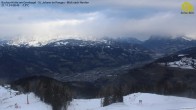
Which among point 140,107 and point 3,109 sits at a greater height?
point 140,107

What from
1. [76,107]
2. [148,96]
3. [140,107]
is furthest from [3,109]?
[140,107]

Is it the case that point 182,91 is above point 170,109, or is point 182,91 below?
below

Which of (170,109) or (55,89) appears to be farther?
(55,89)

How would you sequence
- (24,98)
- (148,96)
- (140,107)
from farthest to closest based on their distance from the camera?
1. (24,98)
2. (148,96)
3. (140,107)

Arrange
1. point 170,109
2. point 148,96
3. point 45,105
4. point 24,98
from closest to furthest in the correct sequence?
1. point 170,109
2. point 148,96
3. point 45,105
4. point 24,98

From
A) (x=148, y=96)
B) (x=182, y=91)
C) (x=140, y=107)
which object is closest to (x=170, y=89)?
(x=182, y=91)

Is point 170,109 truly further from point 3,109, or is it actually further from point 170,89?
point 170,89

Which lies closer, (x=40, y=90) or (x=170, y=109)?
(x=170, y=109)

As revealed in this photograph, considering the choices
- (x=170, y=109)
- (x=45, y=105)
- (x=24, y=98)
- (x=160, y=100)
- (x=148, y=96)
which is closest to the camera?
(x=170, y=109)

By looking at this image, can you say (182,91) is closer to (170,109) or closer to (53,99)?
(53,99)
